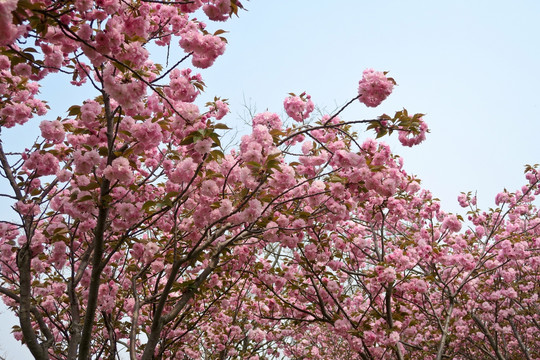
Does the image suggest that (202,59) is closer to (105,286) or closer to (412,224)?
(105,286)

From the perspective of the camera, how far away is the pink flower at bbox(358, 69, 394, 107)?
132 inches

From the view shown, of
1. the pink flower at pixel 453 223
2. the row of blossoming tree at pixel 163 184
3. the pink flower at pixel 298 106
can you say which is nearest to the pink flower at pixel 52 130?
the row of blossoming tree at pixel 163 184

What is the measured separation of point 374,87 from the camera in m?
3.38

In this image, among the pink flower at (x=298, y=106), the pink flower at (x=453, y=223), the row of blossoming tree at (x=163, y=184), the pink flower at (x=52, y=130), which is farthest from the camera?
the pink flower at (x=453, y=223)

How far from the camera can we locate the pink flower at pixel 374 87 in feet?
11.0

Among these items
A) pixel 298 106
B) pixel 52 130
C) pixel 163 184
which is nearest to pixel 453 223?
pixel 298 106

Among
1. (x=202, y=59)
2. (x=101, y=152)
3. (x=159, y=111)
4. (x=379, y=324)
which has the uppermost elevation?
(x=202, y=59)

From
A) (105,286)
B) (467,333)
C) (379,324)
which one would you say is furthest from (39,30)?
(467,333)

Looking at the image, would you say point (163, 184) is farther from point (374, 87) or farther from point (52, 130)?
point (374, 87)

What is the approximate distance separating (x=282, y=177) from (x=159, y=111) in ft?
4.25

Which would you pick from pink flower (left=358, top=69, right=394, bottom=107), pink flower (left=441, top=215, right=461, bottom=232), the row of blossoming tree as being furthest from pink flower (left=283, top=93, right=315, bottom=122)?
pink flower (left=441, top=215, right=461, bottom=232)

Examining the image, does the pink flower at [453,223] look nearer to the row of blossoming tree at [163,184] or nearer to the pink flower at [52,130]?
the row of blossoming tree at [163,184]

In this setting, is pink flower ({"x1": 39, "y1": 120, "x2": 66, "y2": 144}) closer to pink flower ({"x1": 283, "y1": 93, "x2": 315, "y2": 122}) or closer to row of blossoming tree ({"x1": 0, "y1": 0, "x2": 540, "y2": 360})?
row of blossoming tree ({"x1": 0, "y1": 0, "x2": 540, "y2": 360})

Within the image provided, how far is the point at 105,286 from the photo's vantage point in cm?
469
